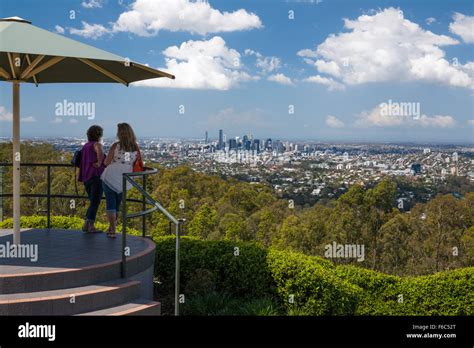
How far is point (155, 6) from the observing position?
1739cm

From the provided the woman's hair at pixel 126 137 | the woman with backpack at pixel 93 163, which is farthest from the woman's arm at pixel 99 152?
the woman's hair at pixel 126 137

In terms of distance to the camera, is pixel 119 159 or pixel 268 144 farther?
pixel 268 144

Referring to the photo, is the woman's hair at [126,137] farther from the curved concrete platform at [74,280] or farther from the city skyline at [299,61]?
the city skyline at [299,61]

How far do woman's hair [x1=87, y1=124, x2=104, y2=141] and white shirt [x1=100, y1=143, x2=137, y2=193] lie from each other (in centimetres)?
62

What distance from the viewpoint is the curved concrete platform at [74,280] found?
16.6ft

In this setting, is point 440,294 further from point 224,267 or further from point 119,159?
point 119,159

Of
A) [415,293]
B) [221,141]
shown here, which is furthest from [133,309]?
[221,141]

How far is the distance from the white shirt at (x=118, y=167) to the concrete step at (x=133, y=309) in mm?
1962

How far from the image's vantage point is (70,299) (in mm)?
5102

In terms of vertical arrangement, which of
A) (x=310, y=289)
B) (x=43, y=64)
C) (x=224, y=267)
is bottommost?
(x=310, y=289)

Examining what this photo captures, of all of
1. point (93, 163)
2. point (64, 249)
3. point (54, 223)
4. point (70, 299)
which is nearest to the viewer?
point (70, 299)

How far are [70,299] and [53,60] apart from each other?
117 inches

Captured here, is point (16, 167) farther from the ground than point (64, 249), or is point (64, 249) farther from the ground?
point (16, 167)

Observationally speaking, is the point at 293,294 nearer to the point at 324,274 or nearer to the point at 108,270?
the point at 324,274
